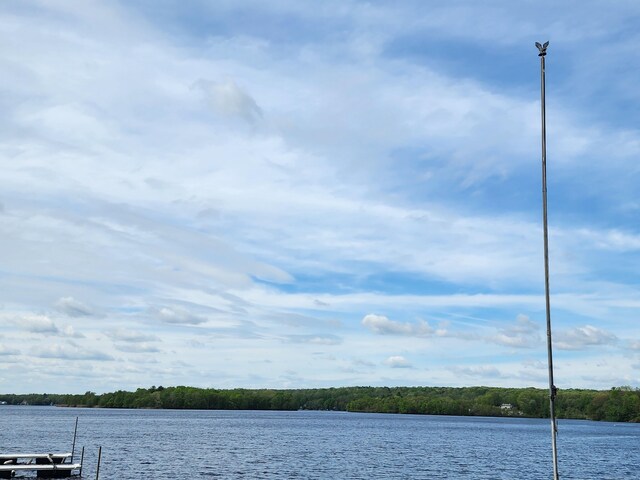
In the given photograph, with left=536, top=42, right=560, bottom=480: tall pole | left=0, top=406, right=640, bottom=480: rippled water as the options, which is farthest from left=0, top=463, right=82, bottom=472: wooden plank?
left=536, top=42, right=560, bottom=480: tall pole

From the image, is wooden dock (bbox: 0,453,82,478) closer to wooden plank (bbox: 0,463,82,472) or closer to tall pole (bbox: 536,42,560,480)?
wooden plank (bbox: 0,463,82,472)

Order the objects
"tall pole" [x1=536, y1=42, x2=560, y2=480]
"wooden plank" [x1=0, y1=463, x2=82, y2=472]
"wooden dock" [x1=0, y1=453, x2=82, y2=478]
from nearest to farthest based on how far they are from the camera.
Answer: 1. "tall pole" [x1=536, y1=42, x2=560, y2=480]
2. "wooden plank" [x1=0, y1=463, x2=82, y2=472]
3. "wooden dock" [x1=0, y1=453, x2=82, y2=478]

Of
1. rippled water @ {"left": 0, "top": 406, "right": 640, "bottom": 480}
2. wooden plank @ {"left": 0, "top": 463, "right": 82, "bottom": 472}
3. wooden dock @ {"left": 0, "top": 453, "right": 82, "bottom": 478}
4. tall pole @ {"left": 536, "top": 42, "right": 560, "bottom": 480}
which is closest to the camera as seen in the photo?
tall pole @ {"left": 536, "top": 42, "right": 560, "bottom": 480}

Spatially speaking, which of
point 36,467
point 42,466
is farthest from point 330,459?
point 36,467

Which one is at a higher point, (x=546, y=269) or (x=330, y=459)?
(x=546, y=269)

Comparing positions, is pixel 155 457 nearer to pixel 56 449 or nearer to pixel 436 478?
pixel 56 449

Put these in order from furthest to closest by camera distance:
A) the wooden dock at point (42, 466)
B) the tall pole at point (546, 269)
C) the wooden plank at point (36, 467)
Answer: the wooden dock at point (42, 466), the wooden plank at point (36, 467), the tall pole at point (546, 269)

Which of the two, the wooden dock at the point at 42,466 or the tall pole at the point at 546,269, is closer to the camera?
the tall pole at the point at 546,269

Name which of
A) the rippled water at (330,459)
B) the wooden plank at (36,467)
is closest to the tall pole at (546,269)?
the rippled water at (330,459)

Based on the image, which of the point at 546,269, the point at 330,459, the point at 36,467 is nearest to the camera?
the point at 546,269

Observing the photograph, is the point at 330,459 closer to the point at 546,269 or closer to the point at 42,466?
the point at 42,466

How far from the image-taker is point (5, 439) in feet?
409

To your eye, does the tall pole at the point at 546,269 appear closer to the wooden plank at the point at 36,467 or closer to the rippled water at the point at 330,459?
the rippled water at the point at 330,459

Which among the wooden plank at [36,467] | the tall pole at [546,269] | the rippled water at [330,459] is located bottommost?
the rippled water at [330,459]
